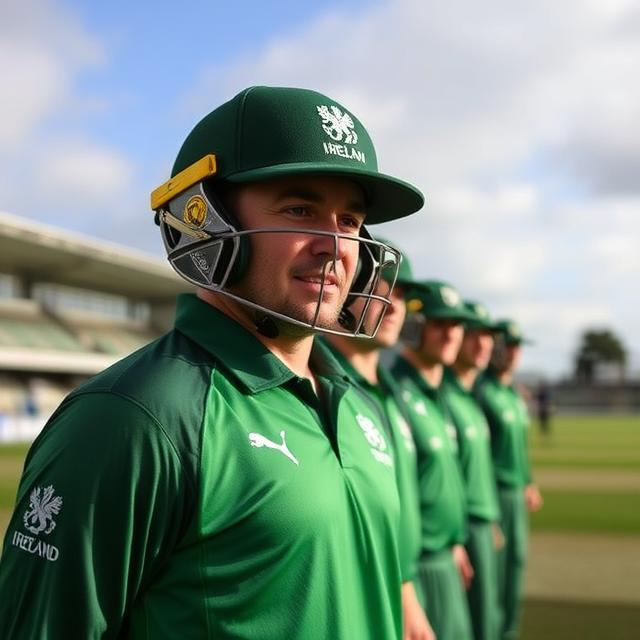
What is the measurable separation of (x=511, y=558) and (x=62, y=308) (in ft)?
142

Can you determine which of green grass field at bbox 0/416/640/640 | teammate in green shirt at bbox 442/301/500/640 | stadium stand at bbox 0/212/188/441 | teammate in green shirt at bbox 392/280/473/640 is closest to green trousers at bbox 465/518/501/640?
teammate in green shirt at bbox 442/301/500/640

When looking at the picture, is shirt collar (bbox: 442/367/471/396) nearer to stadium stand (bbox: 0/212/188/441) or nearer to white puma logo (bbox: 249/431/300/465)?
white puma logo (bbox: 249/431/300/465)

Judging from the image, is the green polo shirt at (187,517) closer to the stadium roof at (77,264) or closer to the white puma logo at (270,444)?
the white puma logo at (270,444)

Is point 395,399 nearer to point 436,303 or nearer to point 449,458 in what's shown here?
point 449,458

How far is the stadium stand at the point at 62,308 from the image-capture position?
128 feet

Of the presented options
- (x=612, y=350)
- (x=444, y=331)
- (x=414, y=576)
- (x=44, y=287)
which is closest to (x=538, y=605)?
(x=444, y=331)

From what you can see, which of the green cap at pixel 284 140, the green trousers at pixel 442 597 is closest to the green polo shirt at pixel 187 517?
the green cap at pixel 284 140

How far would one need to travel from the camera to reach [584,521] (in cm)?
1013

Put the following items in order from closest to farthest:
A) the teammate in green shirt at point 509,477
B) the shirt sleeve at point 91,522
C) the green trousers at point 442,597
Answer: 1. the shirt sleeve at point 91,522
2. the green trousers at point 442,597
3. the teammate in green shirt at point 509,477

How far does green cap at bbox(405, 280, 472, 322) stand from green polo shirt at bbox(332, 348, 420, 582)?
3.01 ft

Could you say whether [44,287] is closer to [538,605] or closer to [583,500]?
[583,500]

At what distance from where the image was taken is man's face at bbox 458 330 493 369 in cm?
Result: 630

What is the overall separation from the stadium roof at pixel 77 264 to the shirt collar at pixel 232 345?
36.9m

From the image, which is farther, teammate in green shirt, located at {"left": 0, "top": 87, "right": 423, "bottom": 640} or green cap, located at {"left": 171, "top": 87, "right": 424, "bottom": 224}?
green cap, located at {"left": 171, "top": 87, "right": 424, "bottom": 224}
